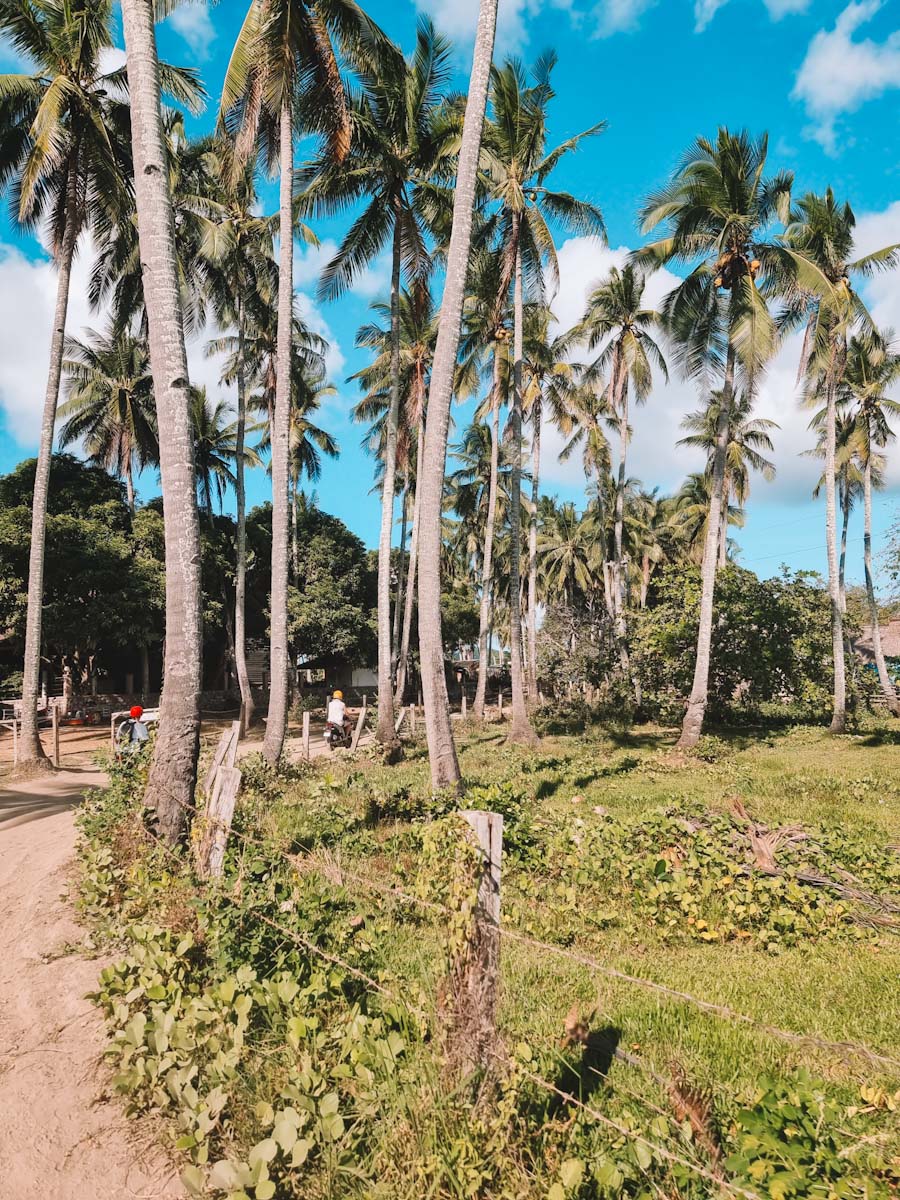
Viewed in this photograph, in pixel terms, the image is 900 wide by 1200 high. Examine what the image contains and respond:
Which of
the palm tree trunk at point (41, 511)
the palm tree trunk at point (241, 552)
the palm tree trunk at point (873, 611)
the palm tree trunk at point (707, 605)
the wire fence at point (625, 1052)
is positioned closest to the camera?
the wire fence at point (625, 1052)

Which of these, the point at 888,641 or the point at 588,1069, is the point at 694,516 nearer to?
the point at 888,641

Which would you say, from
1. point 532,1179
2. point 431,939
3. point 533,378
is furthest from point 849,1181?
point 533,378

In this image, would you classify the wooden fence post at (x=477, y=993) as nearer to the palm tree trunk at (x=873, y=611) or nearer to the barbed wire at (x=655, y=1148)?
the barbed wire at (x=655, y=1148)

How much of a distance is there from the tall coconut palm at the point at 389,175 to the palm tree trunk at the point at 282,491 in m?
2.33

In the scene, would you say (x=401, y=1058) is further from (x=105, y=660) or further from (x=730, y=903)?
(x=105, y=660)

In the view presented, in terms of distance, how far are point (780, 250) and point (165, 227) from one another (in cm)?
1475

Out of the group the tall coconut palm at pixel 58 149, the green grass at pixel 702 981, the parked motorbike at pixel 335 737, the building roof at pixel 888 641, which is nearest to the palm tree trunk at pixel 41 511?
→ the tall coconut palm at pixel 58 149

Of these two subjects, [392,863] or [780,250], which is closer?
[392,863]

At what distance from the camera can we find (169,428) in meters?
7.36

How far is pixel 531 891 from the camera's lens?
6504 mm

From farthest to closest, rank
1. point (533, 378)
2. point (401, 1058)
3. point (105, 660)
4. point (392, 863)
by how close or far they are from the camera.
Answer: point (105, 660)
point (533, 378)
point (392, 863)
point (401, 1058)

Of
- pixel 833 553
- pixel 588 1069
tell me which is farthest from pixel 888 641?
pixel 588 1069

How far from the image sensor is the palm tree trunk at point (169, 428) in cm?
704

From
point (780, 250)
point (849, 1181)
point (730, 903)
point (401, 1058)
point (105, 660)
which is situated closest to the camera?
point (849, 1181)
